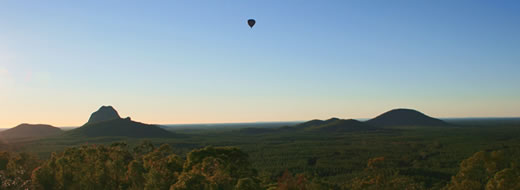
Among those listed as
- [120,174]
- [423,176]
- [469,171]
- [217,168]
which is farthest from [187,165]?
[423,176]

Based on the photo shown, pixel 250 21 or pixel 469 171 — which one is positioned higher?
pixel 250 21

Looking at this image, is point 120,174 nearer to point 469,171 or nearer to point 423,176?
point 469,171

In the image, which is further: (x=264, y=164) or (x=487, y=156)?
(x=264, y=164)

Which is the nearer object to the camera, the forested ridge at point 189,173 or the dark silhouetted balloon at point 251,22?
the forested ridge at point 189,173

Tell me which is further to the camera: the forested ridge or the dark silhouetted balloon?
the dark silhouetted balloon

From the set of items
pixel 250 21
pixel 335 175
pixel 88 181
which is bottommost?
pixel 335 175

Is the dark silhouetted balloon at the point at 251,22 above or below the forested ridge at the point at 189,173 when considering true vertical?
above

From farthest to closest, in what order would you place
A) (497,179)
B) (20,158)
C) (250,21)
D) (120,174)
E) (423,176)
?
1. (423,176)
2. (250,21)
3. (20,158)
4. (120,174)
5. (497,179)

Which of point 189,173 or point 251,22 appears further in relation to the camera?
point 251,22

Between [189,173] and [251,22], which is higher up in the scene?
[251,22]

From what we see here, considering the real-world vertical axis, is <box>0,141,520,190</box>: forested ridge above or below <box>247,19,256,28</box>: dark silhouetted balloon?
below

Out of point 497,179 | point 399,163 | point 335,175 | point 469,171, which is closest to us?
point 497,179
